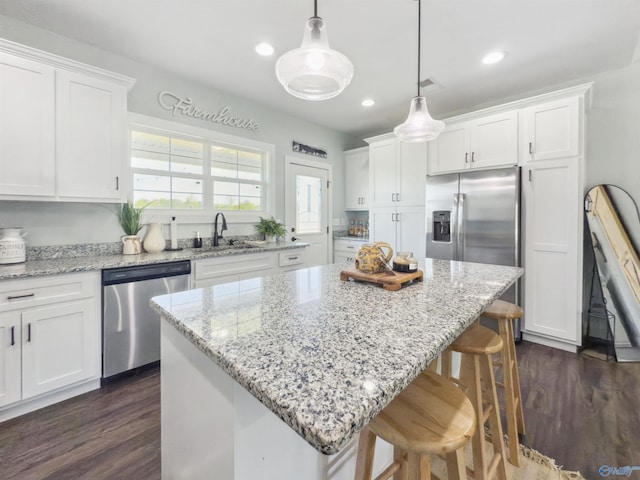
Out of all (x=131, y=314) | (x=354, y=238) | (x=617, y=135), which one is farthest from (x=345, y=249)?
(x=617, y=135)

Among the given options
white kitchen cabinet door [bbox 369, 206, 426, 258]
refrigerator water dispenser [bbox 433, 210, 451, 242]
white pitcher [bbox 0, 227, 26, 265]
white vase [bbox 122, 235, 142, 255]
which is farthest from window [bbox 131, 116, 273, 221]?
refrigerator water dispenser [bbox 433, 210, 451, 242]

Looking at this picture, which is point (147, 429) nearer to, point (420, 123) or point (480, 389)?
point (480, 389)

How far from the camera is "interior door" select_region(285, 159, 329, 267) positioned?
4.08 meters

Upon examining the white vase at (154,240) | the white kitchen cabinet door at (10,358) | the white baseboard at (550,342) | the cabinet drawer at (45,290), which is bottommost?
the white baseboard at (550,342)

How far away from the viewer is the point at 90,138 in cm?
220

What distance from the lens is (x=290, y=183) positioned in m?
4.05

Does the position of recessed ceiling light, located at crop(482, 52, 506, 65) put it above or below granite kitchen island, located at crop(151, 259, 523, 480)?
above

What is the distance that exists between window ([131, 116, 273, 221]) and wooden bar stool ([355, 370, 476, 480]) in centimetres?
→ 289

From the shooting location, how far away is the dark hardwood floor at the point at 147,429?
4.75ft

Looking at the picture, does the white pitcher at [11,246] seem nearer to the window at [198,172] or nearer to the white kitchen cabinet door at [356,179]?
the window at [198,172]

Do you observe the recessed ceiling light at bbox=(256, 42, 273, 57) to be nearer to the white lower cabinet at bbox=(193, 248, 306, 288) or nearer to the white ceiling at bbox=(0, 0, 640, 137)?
→ the white ceiling at bbox=(0, 0, 640, 137)

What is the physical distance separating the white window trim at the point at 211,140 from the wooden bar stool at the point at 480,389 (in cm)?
283

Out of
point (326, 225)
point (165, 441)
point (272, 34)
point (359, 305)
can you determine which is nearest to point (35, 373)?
point (165, 441)

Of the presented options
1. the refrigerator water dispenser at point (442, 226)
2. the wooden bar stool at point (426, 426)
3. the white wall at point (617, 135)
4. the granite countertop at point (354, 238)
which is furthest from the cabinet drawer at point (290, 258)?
the white wall at point (617, 135)
